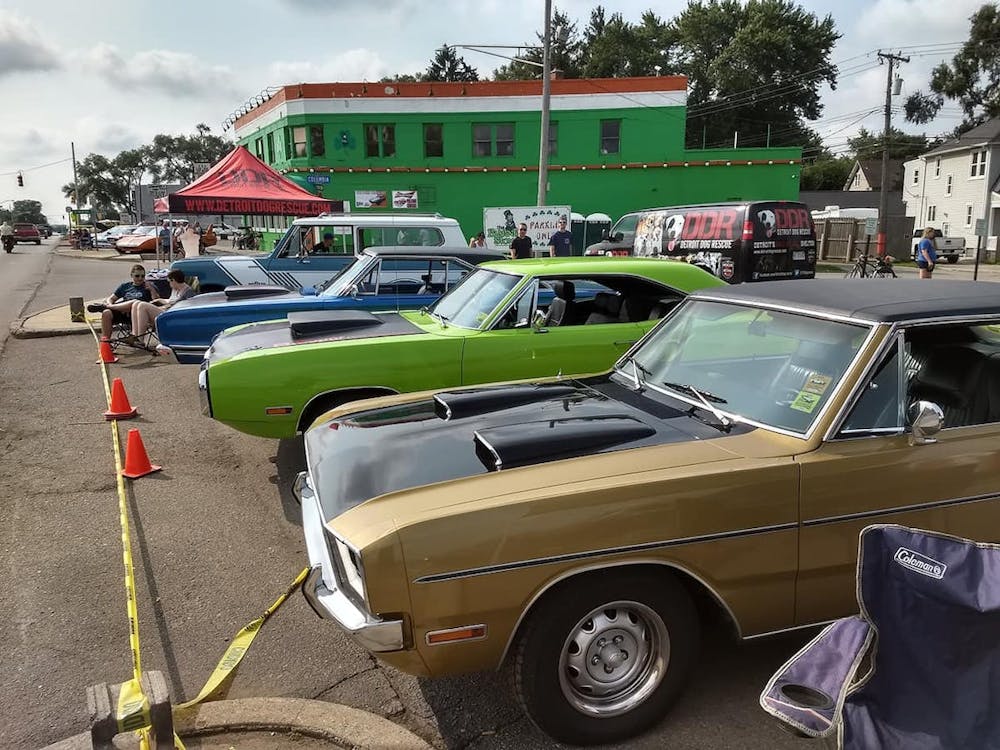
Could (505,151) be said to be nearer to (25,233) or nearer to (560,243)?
(560,243)

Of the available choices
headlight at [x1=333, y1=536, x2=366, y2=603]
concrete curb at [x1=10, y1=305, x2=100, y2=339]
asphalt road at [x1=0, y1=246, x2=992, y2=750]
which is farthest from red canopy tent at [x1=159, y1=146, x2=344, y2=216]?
headlight at [x1=333, y1=536, x2=366, y2=603]

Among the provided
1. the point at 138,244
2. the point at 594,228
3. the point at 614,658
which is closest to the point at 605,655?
the point at 614,658

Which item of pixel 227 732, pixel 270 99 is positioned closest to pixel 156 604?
pixel 227 732

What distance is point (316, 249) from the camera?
11891 mm

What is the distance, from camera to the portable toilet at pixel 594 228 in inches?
1072

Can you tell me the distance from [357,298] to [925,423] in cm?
601

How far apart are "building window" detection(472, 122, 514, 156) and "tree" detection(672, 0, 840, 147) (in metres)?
29.1

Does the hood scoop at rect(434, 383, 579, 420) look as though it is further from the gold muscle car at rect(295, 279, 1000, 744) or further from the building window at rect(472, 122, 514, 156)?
the building window at rect(472, 122, 514, 156)

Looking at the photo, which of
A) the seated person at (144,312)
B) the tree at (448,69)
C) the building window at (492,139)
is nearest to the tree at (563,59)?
the tree at (448,69)

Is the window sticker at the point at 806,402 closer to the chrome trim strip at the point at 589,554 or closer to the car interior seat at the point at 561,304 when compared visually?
the chrome trim strip at the point at 589,554

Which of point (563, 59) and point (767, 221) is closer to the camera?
point (767, 221)

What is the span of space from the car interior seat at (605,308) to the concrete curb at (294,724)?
12.5 feet

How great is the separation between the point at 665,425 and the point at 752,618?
2.71ft

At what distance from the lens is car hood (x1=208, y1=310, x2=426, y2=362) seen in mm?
5672
